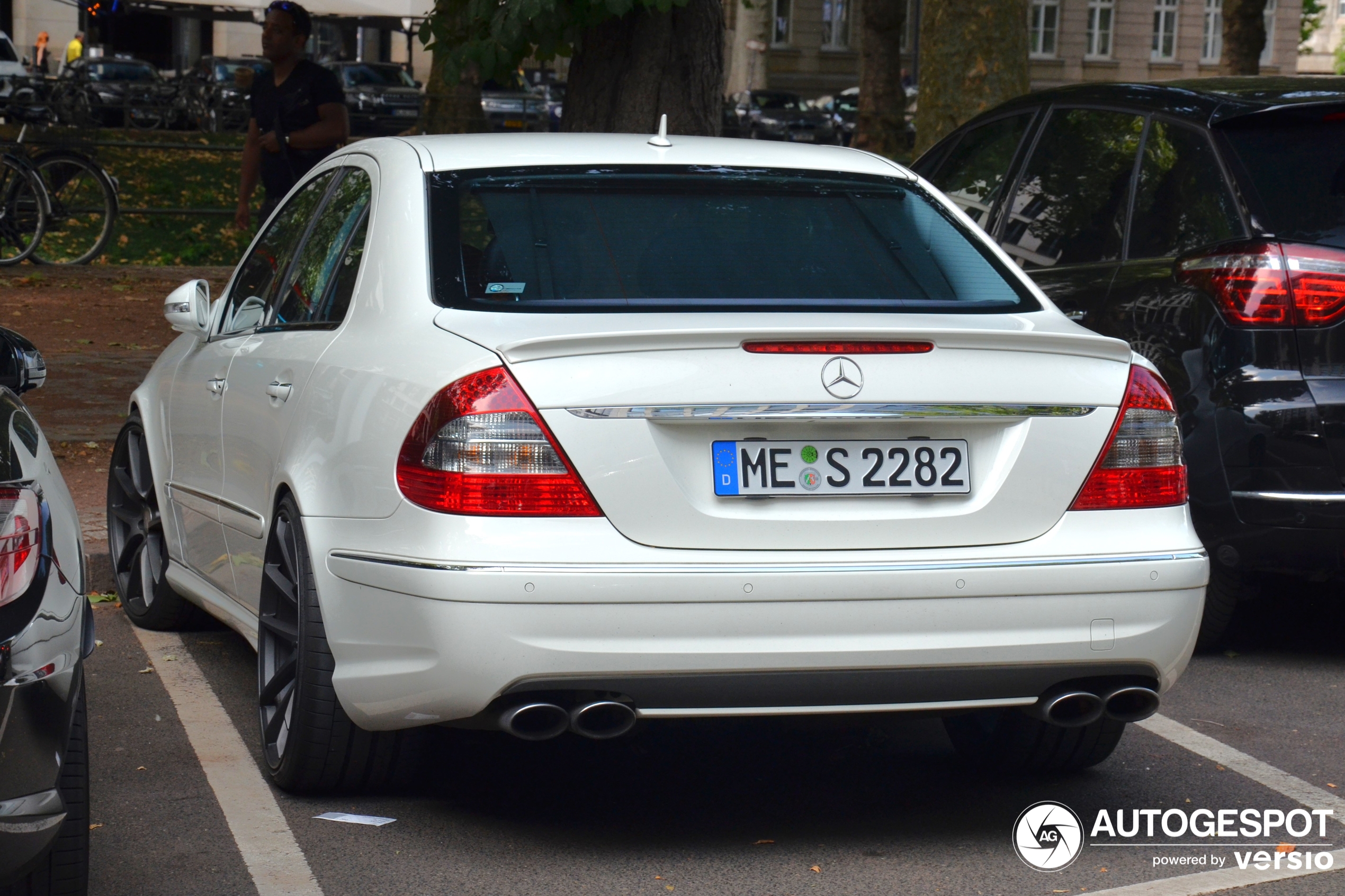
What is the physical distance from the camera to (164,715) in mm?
4910

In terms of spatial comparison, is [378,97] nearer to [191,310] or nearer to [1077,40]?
[1077,40]

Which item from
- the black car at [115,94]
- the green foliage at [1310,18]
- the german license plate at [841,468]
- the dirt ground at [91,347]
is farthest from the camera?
the green foliage at [1310,18]

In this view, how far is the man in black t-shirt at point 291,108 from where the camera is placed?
9.70 meters

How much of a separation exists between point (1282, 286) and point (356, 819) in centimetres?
293

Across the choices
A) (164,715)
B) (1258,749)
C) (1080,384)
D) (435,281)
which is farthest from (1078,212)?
(164,715)

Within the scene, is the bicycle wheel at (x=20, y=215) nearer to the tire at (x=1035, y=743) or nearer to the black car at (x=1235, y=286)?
the black car at (x=1235, y=286)

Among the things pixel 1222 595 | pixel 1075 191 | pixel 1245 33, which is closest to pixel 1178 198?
pixel 1075 191

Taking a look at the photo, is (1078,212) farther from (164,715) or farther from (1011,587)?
(164,715)

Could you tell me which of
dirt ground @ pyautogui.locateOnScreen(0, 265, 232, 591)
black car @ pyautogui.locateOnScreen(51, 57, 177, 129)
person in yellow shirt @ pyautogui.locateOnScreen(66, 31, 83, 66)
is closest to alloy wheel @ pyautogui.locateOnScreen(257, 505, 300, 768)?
dirt ground @ pyautogui.locateOnScreen(0, 265, 232, 591)

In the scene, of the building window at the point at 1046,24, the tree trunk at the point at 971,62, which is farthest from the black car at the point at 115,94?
the building window at the point at 1046,24

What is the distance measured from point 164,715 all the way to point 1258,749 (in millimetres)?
2854

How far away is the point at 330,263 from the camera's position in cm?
455

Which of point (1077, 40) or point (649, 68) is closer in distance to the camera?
point (649, 68)

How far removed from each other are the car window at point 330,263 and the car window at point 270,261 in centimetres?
12
